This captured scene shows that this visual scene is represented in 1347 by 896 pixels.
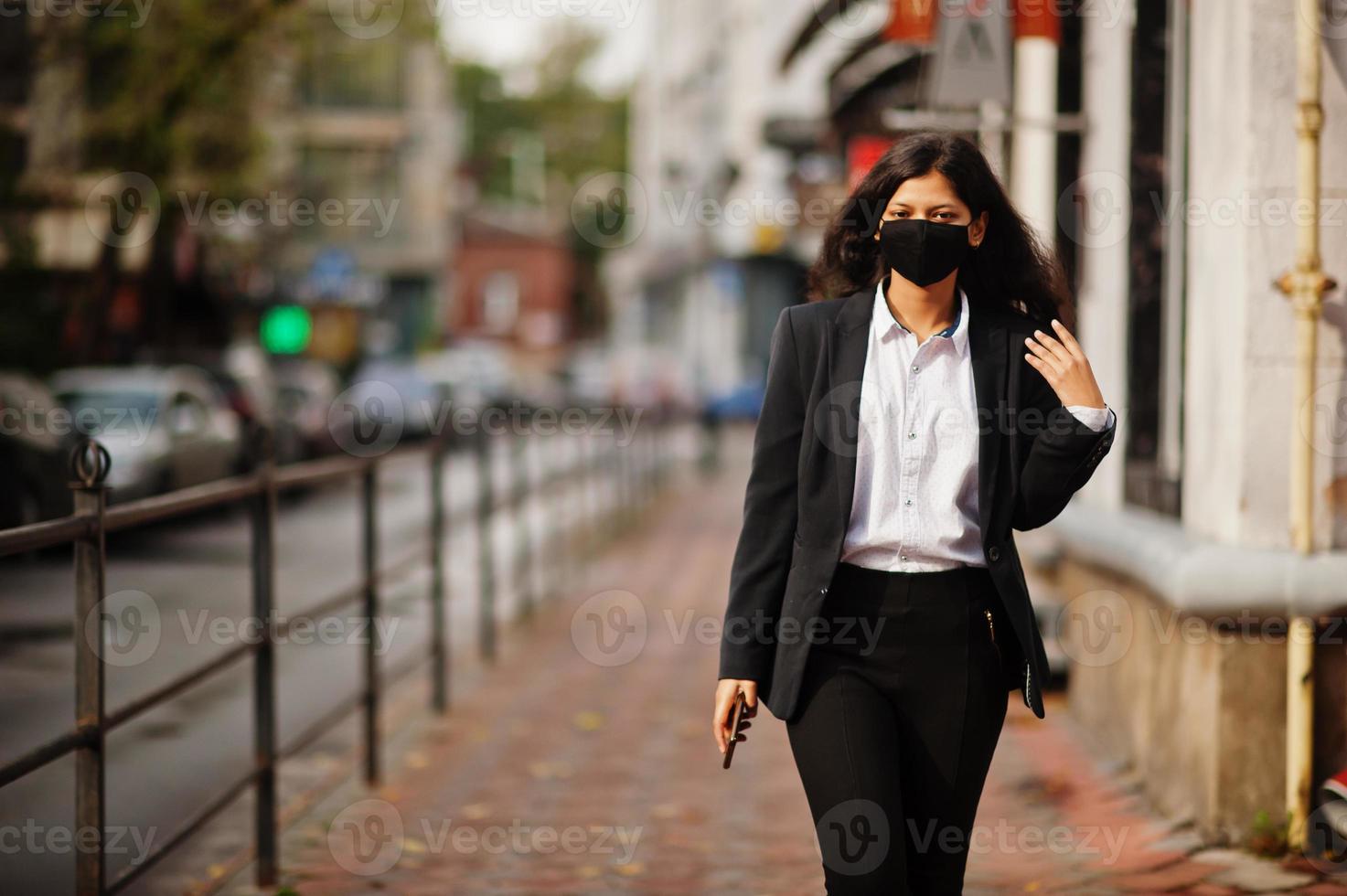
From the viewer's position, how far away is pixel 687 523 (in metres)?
18.9

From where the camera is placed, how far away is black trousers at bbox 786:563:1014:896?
312cm

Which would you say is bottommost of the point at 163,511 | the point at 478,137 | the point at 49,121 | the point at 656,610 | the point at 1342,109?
the point at 656,610

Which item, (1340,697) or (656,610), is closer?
(1340,697)

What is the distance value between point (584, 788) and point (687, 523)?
40.2ft

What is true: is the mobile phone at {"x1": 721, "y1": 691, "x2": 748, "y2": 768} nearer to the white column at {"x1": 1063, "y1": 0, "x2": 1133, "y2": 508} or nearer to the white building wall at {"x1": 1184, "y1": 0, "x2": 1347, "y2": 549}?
the white building wall at {"x1": 1184, "y1": 0, "x2": 1347, "y2": 549}

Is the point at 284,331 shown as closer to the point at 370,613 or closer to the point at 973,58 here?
the point at 370,613

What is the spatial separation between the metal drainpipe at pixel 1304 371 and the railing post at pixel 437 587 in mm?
4222

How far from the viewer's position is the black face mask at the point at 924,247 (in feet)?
10.5

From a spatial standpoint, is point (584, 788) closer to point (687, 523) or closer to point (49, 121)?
point (687, 523)

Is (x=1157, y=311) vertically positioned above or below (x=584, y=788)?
above

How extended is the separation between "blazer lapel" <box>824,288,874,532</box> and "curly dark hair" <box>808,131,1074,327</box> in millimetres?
183

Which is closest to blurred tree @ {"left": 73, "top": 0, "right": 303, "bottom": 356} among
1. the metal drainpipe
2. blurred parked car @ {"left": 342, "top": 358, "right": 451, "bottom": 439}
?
blurred parked car @ {"left": 342, "top": 358, "right": 451, "bottom": 439}

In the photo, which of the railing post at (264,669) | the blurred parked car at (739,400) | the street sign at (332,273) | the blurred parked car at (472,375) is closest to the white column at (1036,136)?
the railing post at (264,669)

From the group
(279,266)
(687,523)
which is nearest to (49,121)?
(687,523)
